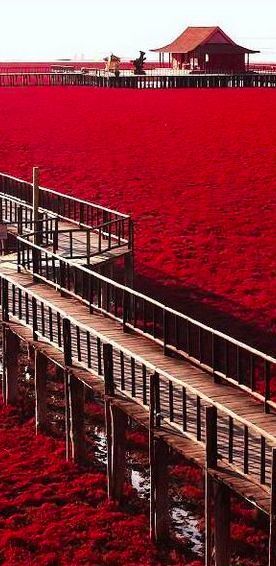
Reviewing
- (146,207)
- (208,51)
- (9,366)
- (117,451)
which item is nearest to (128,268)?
(9,366)

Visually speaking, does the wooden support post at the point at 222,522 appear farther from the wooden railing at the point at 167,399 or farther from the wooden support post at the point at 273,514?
the wooden support post at the point at 273,514

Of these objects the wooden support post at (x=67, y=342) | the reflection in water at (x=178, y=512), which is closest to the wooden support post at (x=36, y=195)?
the wooden support post at (x=67, y=342)

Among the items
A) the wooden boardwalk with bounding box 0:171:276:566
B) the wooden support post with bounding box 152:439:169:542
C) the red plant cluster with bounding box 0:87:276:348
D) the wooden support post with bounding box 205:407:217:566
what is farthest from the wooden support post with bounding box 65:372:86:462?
the red plant cluster with bounding box 0:87:276:348

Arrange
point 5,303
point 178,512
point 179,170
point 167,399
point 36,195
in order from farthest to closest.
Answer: point 179,170
point 36,195
point 5,303
point 167,399
point 178,512

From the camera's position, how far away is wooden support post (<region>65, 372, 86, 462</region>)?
1842cm

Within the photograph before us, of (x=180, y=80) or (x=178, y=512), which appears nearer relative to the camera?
(x=178, y=512)

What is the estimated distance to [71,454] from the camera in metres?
18.7

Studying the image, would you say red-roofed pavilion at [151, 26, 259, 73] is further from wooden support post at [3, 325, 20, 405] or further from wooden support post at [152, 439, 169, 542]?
wooden support post at [152, 439, 169, 542]

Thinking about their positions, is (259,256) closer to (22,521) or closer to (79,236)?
(79,236)

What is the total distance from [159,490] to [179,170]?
116ft

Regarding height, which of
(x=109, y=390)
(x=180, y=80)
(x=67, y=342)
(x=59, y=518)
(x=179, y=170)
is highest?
(x=180, y=80)

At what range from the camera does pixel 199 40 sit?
8725cm

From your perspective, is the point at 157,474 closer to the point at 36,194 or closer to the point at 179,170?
the point at 36,194

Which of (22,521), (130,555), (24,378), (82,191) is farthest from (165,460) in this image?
(82,191)
